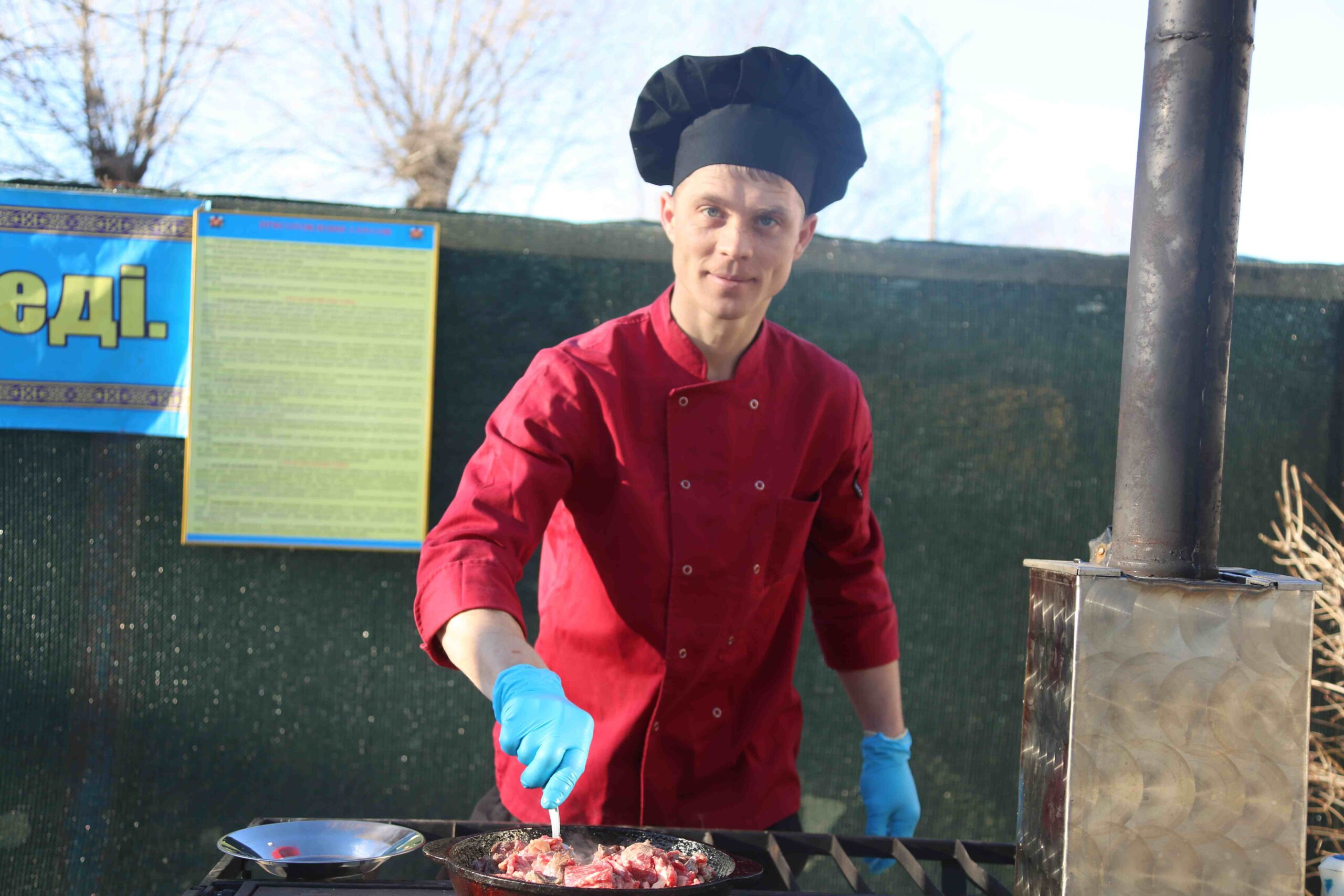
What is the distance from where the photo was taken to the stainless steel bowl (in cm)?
141

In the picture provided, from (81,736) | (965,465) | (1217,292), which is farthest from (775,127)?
(81,736)

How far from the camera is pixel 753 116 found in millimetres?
1921

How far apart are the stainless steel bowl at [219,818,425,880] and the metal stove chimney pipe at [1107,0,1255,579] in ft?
3.45

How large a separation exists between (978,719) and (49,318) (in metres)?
2.92

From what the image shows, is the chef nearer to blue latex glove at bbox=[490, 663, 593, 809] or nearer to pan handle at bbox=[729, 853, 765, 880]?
blue latex glove at bbox=[490, 663, 593, 809]

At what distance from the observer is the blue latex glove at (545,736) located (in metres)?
1.42

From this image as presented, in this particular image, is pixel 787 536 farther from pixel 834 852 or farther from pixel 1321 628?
pixel 1321 628

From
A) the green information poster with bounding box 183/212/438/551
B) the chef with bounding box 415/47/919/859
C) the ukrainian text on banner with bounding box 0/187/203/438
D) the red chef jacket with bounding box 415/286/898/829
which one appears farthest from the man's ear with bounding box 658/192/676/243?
the ukrainian text on banner with bounding box 0/187/203/438

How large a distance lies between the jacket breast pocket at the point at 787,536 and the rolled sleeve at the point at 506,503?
0.40m

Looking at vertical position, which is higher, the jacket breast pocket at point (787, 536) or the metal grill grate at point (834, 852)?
the jacket breast pocket at point (787, 536)

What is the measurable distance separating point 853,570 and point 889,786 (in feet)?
1.45

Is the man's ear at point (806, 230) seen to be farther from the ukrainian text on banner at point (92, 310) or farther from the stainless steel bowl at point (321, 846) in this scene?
the ukrainian text on banner at point (92, 310)

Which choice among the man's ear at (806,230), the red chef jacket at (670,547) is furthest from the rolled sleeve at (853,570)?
the man's ear at (806,230)

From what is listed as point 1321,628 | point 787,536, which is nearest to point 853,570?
point 787,536
